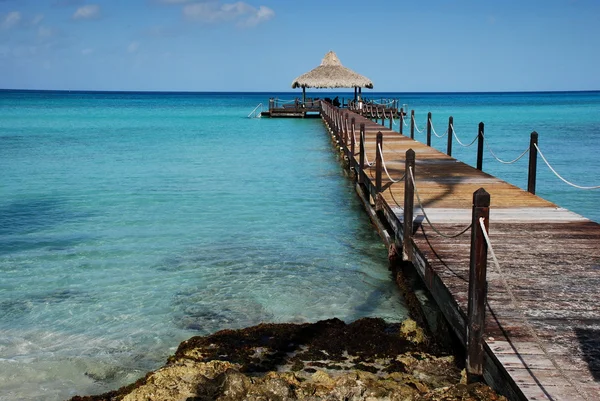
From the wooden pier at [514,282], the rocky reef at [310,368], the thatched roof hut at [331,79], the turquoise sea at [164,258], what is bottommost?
the turquoise sea at [164,258]

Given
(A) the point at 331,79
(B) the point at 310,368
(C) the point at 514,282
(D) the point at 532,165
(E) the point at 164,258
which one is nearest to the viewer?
(C) the point at 514,282

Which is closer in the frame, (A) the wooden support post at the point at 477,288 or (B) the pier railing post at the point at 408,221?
(A) the wooden support post at the point at 477,288

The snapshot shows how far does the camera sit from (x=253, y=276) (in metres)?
8.66

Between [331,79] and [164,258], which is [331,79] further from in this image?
[164,258]

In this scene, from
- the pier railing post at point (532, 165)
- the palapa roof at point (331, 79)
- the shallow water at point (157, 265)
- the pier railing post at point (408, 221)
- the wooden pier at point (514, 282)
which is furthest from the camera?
the palapa roof at point (331, 79)

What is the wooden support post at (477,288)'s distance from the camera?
4047 millimetres

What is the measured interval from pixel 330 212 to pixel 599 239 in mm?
7058

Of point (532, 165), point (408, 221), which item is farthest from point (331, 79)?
point (408, 221)

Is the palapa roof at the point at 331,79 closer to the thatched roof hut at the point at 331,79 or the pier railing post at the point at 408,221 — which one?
the thatched roof hut at the point at 331,79

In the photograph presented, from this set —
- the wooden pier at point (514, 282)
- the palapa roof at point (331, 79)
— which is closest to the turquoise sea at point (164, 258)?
Result: the wooden pier at point (514, 282)

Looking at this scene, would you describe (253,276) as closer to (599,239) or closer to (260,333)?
(260,333)

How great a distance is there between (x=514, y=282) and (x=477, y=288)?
4.19 ft

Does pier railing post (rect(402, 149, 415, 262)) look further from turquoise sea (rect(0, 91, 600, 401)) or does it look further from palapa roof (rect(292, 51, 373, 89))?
palapa roof (rect(292, 51, 373, 89))

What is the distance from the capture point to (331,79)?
1684 inches
